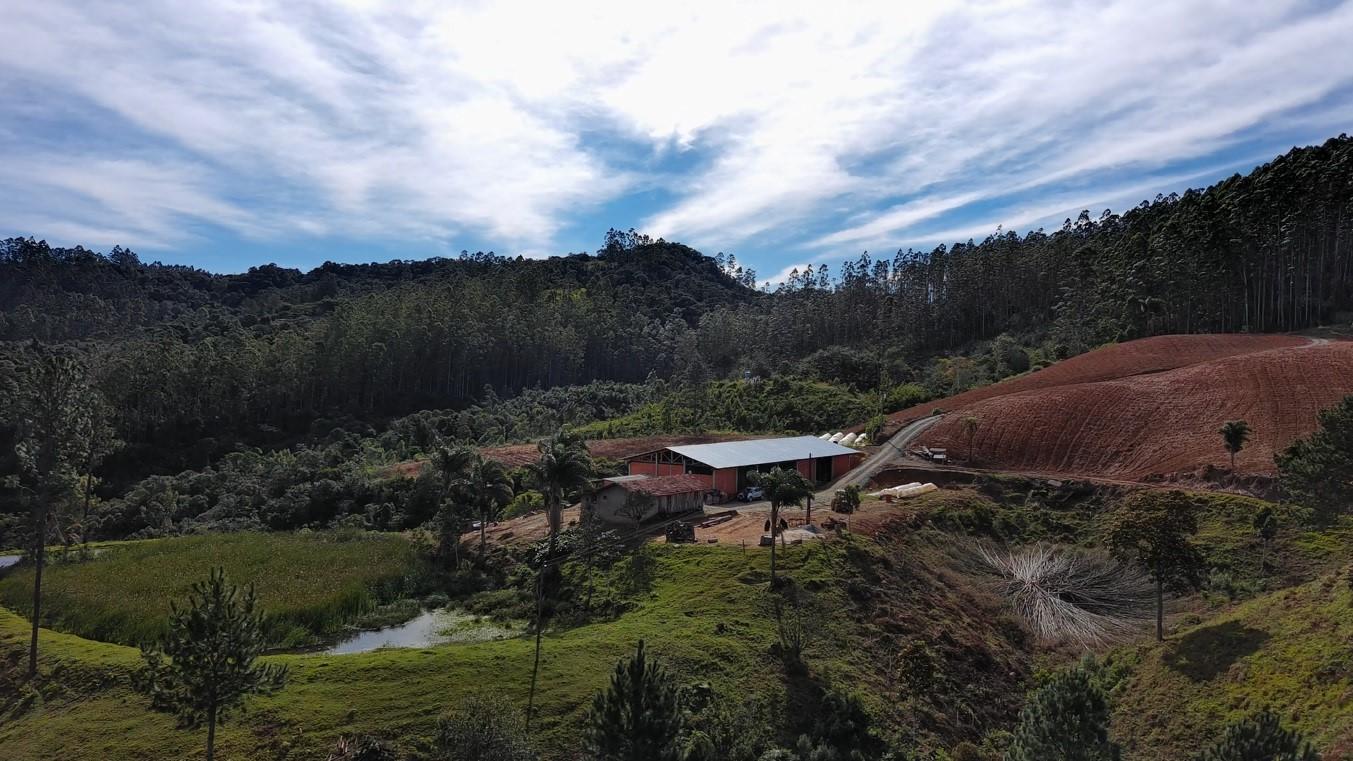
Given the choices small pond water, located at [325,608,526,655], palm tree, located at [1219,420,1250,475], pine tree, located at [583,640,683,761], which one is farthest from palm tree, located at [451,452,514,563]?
palm tree, located at [1219,420,1250,475]

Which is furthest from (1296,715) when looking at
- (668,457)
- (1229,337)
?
(1229,337)

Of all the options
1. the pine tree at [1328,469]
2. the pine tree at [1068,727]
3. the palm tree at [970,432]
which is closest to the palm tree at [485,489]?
the pine tree at [1068,727]

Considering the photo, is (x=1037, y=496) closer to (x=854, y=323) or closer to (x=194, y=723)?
(x=194, y=723)

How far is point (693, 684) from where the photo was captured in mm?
27078

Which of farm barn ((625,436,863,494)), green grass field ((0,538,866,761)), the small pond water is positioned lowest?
the small pond water

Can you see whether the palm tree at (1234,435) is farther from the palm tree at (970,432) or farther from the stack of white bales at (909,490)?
the stack of white bales at (909,490)

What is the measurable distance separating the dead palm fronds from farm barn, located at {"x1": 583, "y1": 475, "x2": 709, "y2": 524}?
65.0 ft

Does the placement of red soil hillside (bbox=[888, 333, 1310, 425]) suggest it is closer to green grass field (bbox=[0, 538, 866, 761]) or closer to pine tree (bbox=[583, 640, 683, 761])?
green grass field (bbox=[0, 538, 866, 761])

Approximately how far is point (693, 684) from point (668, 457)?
102 ft

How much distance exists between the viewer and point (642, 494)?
47312mm

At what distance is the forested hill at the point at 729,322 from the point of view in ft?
278

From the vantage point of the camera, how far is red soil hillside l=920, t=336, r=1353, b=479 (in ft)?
169

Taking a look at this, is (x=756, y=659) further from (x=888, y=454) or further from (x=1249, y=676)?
(x=888, y=454)

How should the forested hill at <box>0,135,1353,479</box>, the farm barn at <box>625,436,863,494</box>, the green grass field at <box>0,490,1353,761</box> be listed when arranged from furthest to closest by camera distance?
the forested hill at <box>0,135,1353,479</box> < the farm barn at <box>625,436,863,494</box> < the green grass field at <box>0,490,1353,761</box>
